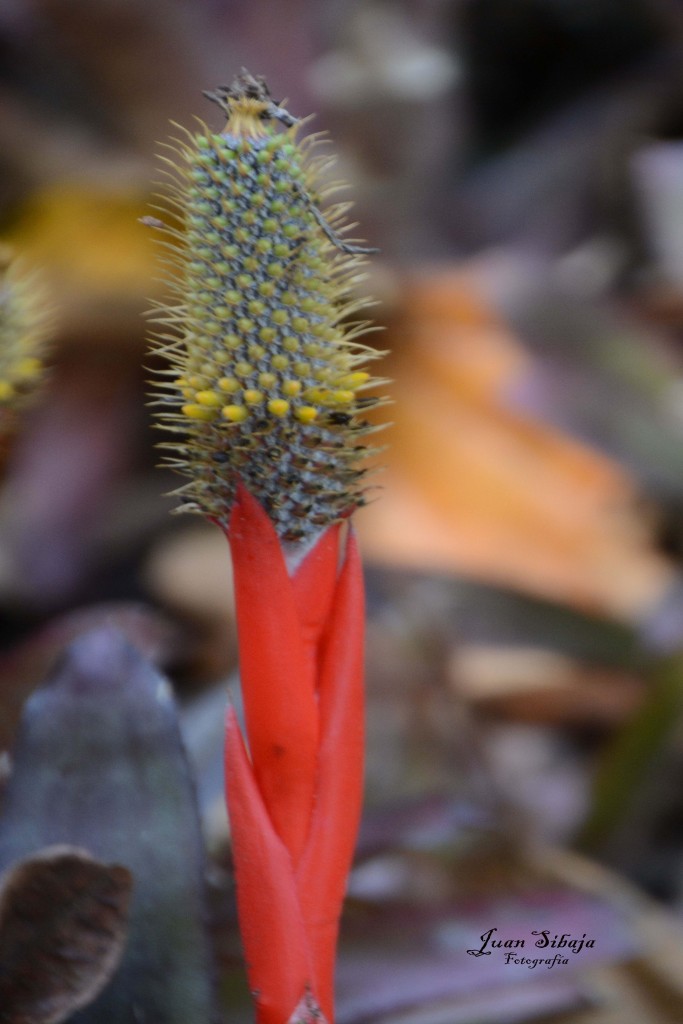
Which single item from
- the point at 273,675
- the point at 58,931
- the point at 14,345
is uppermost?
the point at 14,345

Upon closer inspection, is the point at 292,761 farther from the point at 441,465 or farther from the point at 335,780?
the point at 441,465

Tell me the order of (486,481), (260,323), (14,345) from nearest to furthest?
(260,323)
(14,345)
(486,481)

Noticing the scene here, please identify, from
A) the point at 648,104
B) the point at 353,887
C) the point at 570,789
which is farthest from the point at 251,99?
the point at 648,104

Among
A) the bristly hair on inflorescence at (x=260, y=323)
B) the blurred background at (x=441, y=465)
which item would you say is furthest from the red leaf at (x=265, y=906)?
the blurred background at (x=441, y=465)

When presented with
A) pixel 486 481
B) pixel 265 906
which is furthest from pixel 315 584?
pixel 486 481

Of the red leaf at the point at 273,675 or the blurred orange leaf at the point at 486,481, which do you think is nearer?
the red leaf at the point at 273,675

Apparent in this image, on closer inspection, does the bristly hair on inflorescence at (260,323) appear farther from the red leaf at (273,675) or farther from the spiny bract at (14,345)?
the spiny bract at (14,345)
